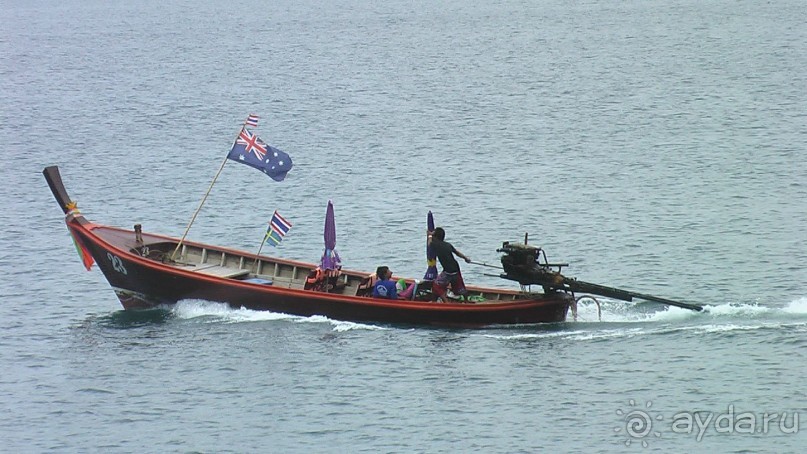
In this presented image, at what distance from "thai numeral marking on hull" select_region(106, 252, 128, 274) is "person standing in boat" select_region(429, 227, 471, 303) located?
10.1 metres

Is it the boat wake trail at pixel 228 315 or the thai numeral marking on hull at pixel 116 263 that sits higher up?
the thai numeral marking on hull at pixel 116 263

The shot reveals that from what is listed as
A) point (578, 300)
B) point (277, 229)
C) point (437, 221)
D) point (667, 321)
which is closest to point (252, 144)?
point (277, 229)

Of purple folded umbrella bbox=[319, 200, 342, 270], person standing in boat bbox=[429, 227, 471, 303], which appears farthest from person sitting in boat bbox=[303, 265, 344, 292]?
person standing in boat bbox=[429, 227, 471, 303]

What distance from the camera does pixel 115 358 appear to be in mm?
42000

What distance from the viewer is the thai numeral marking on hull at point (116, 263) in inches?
1746

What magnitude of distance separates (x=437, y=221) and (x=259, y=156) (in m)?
15.9

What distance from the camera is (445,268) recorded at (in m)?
41.1

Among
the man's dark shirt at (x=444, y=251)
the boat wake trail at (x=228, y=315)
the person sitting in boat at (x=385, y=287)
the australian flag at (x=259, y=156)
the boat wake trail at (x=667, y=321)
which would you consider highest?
the australian flag at (x=259, y=156)

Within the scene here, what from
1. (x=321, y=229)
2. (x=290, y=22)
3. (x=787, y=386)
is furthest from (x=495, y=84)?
(x=787, y=386)

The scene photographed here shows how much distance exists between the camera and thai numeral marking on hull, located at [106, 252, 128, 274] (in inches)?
1746

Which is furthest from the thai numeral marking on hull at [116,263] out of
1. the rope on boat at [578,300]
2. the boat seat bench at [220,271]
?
the rope on boat at [578,300]

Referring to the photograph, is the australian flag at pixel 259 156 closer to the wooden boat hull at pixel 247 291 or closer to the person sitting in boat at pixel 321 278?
the wooden boat hull at pixel 247 291

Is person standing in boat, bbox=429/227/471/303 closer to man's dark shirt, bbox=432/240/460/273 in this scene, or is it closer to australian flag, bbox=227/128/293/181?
man's dark shirt, bbox=432/240/460/273

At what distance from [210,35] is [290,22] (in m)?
12.6
